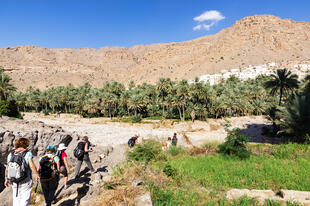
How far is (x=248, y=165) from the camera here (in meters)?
8.31

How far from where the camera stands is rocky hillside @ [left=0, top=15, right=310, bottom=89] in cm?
11212

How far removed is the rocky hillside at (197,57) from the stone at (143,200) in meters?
111

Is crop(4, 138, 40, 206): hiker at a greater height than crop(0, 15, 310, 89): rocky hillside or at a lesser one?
lesser

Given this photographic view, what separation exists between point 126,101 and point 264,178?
151 ft

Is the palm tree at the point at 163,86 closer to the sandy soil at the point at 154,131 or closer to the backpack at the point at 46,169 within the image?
the sandy soil at the point at 154,131

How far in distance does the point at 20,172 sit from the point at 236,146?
1049cm

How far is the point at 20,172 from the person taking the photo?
4.00 metres

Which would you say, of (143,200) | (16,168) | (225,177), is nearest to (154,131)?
(225,177)

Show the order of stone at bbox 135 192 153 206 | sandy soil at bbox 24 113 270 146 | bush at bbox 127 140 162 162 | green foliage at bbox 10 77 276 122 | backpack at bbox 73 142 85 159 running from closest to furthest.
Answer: stone at bbox 135 192 153 206 < backpack at bbox 73 142 85 159 < bush at bbox 127 140 162 162 < sandy soil at bbox 24 113 270 146 < green foliage at bbox 10 77 276 122

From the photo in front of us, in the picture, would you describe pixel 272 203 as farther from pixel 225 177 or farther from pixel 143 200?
pixel 143 200

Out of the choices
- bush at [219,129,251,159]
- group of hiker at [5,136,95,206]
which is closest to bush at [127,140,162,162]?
bush at [219,129,251,159]

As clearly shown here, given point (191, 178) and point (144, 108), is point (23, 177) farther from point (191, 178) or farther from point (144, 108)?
point (144, 108)

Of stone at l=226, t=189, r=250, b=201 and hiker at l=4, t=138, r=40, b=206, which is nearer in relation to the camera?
hiker at l=4, t=138, r=40, b=206

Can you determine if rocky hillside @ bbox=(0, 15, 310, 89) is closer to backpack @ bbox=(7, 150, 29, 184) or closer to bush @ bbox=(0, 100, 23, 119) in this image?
bush @ bbox=(0, 100, 23, 119)
